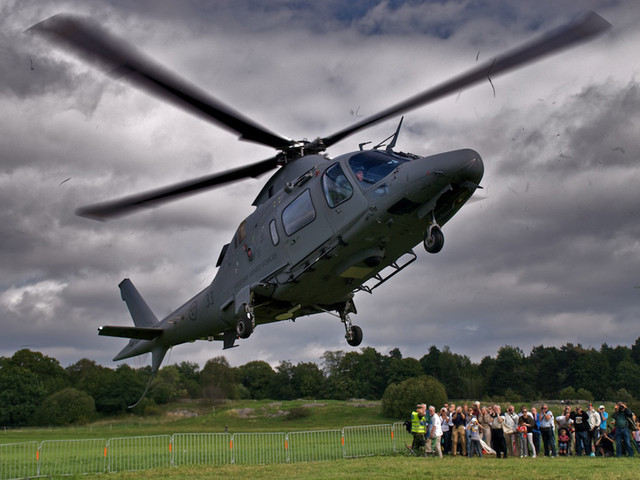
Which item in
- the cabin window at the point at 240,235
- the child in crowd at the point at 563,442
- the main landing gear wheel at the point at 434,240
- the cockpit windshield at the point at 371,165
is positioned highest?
the cockpit windshield at the point at 371,165

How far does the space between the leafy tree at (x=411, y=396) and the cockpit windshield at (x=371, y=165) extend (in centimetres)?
2683

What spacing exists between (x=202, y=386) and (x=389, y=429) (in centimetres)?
2637

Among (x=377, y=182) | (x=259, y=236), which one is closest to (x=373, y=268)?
(x=377, y=182)

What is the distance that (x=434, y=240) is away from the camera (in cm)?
A: 1084

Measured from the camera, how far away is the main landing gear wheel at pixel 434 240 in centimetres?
1079

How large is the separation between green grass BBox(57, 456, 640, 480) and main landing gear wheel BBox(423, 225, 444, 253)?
4954 mm

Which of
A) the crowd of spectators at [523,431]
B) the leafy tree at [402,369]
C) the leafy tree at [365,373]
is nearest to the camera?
the crowd of spectators at [523,431]

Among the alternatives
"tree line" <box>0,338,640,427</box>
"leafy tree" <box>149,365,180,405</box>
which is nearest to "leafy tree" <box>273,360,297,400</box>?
"tree line" <box>0,338,640,427</box>

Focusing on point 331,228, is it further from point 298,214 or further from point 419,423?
point 419,423

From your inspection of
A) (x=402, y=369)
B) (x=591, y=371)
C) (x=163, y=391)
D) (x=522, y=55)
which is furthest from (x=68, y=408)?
(x=591, y=371)

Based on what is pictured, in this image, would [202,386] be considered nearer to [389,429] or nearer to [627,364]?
[389,429]

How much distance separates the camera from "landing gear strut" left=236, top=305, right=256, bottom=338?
13922 millimetres

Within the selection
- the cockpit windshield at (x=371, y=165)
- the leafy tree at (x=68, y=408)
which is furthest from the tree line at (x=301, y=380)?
the cockpit windshield at (x=371, y=165)

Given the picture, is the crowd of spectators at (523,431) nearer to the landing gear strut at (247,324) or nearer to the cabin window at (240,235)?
the landing gear strut at (247,324)
